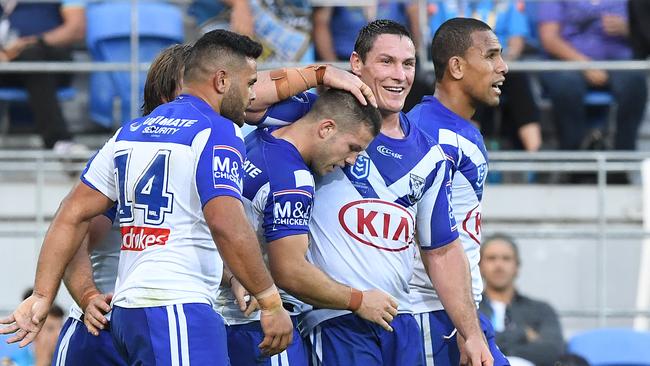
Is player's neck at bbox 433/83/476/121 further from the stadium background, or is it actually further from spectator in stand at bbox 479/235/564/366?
the stadium background

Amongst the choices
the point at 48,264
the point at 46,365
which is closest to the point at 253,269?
the point at 48,264

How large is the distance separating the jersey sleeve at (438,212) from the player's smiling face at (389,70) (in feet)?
1.19

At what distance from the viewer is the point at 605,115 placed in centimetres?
1150

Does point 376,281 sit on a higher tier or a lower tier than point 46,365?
higher

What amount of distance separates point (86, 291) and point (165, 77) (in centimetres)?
99

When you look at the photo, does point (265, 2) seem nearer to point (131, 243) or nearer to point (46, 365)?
point (46, 365)

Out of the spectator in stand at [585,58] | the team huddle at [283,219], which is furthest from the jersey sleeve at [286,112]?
the spectator in stand at [585,58]

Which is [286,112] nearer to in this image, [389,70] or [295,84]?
[295,84]

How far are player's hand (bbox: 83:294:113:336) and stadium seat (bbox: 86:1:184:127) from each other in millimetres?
5270

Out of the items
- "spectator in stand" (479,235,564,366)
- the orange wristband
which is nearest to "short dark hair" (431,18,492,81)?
the orange wristband

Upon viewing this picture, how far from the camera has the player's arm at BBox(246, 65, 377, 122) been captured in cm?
588

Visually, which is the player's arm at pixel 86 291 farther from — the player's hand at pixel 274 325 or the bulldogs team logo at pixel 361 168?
the bulldogs team logo at pixel 361 168

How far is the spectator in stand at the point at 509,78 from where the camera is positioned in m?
10.9

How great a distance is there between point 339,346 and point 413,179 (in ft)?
2.68
